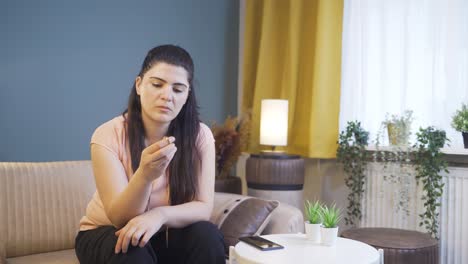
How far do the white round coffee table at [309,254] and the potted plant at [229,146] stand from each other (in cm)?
139

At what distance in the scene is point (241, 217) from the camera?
187cm

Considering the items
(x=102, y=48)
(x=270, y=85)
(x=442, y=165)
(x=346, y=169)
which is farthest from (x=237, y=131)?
(x=442, y=165)

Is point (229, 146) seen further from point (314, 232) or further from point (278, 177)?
point (314, 232)

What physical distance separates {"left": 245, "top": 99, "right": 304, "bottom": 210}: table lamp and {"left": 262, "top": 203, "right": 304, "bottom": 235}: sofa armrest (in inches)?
21.0

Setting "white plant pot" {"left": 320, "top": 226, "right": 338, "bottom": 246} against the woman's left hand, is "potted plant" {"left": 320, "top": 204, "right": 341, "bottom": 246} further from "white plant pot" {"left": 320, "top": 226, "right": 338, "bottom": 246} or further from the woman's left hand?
the woman's left hand

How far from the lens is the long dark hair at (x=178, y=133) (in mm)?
1475

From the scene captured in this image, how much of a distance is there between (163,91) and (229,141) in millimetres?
1452

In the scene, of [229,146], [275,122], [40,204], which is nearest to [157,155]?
[40,204]

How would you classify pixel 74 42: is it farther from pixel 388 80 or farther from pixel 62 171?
pixel 388 80

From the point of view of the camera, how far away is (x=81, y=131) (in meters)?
2.70

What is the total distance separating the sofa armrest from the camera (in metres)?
1.86

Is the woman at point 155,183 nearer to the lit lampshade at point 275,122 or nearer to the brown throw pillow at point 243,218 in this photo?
the brown throw pillow at point 243,218

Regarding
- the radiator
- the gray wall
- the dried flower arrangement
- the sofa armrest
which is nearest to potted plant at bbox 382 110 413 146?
the radiator

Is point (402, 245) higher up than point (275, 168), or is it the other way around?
point (275, 168)
